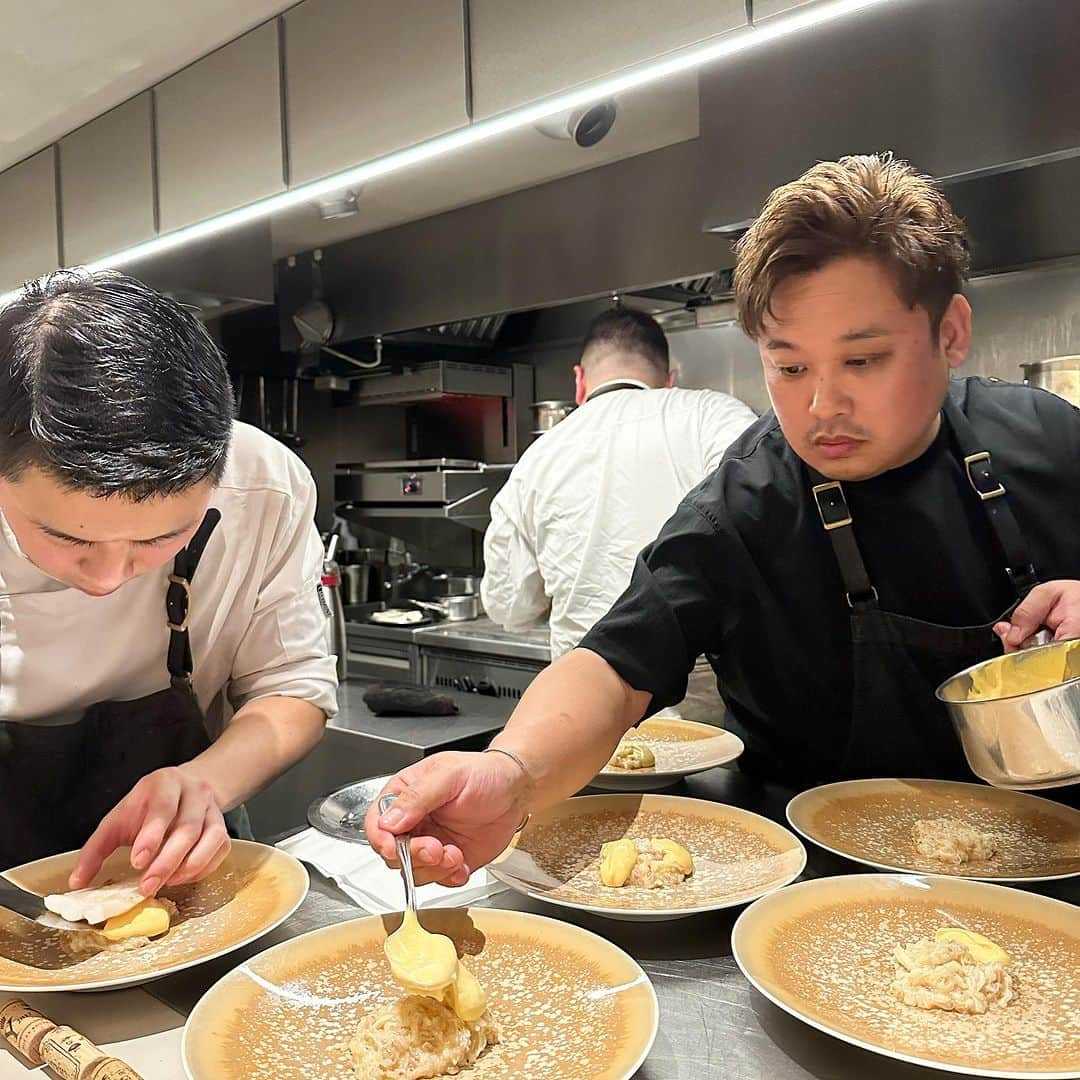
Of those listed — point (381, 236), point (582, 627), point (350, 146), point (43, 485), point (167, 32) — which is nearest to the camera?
point (43, 485)

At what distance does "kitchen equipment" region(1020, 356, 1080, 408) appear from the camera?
2.76m

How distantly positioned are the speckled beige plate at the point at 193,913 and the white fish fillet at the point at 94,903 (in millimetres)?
42

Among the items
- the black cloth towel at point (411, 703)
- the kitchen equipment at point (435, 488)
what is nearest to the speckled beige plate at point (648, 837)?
the black cloth towel at point (411, 703)

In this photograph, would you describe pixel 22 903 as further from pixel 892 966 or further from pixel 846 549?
pixel 846 549

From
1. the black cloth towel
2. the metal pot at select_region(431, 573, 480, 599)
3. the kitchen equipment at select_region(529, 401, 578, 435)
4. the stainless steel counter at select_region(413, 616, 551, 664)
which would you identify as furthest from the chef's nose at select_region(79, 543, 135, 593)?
the metal pot at select_region(431, 573, 480, 599)

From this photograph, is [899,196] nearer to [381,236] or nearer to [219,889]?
[219,889]

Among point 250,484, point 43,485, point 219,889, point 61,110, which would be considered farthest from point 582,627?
point 61,110

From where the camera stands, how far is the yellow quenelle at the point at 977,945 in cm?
91

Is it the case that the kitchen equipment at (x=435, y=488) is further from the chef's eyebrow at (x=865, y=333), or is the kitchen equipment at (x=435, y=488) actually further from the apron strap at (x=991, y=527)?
the chef's eyebrow at (x=865, y=333)

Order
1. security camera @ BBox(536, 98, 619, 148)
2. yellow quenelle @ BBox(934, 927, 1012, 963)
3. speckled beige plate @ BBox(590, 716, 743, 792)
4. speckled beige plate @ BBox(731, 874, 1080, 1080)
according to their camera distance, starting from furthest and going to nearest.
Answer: security camera @ BBox(536, 98, 619, 148) → speckled beige plate @ BBox(590, 716, 743, 792) → yellow quenelle @ BBox(934, 927, 1012, 963) → speckled beige plate @ BBox(731, 874, 1080, 1080)

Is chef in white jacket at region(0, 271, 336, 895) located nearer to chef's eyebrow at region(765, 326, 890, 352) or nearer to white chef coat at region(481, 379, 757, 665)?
chef's eyebrow at region(765, 326, 890, 352)

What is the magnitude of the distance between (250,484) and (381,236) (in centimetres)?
396

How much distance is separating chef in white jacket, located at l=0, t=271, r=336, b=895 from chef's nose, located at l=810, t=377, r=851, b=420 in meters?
0.79

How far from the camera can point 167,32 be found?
9.61 feet
